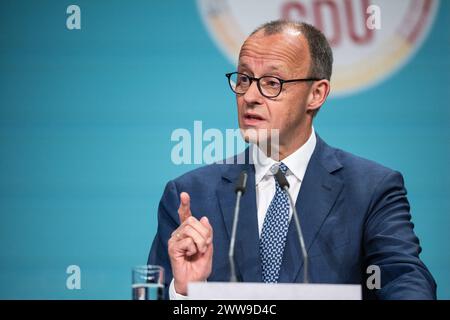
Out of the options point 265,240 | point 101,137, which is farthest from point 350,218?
point 101,137

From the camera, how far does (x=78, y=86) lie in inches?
141

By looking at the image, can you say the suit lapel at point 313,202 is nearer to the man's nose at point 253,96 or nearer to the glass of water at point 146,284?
the man's nose at point 253,96

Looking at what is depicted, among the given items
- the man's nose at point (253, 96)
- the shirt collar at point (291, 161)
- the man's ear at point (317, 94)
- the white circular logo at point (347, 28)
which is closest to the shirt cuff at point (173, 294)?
the shirt collar at point (291, 161)

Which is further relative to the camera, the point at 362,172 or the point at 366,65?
the point at 366,65

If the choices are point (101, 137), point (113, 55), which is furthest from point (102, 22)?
point (101, 137)

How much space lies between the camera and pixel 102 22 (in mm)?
3604

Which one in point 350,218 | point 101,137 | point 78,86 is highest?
point 78,86

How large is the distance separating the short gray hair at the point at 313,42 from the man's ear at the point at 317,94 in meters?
0.03

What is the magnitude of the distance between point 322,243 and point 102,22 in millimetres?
1525

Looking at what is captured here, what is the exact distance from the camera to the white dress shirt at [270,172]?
2922 mm

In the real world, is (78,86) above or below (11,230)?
above

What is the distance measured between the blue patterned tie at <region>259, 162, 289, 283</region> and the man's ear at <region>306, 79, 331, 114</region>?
455 millimetres

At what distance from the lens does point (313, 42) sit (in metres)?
3.07

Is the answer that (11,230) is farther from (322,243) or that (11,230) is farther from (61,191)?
(322,243)
